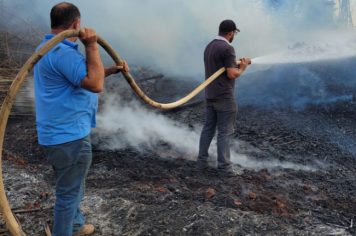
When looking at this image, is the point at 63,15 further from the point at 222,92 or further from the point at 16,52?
the point at 16,52

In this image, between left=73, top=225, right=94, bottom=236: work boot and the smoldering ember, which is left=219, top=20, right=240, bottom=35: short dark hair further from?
left=73, top=225, right=94, bottom=236: work boot

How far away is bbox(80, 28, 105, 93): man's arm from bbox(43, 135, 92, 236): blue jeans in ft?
1.53

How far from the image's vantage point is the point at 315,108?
780cm

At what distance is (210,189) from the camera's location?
12.6 feet

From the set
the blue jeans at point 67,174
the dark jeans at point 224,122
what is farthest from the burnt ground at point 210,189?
the blue jeans at point 67,174

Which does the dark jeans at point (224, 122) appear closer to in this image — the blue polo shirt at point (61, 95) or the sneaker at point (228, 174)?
the sneaker at point (228, 174)

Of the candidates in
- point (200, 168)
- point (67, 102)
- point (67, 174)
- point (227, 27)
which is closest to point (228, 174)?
point (200, 168)

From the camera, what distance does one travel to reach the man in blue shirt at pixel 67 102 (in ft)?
7.34

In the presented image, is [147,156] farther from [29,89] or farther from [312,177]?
[29,89]

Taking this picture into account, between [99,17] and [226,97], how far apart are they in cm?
1021

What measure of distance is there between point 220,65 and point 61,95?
8.47ft

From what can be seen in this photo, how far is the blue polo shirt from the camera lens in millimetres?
2219

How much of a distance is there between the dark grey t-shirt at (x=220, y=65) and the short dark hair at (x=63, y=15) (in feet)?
7.71

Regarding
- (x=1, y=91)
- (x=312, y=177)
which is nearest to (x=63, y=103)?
(x=312, y=177)
